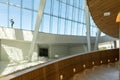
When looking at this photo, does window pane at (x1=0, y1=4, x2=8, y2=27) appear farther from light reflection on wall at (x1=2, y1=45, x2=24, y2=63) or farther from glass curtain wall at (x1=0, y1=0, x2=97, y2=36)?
light reflection on wall at (x1=2, y1=45, x2=24, y2=63)

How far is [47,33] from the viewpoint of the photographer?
16.3 m

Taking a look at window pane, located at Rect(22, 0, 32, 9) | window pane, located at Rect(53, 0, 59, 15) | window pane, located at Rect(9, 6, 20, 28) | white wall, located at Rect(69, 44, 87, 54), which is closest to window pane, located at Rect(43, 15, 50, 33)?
window pane, located at Rect(53, 0, 59, 15)

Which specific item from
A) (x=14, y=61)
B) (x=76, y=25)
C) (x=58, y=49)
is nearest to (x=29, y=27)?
(x=14, y=61)

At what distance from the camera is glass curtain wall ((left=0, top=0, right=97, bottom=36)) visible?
556 inches

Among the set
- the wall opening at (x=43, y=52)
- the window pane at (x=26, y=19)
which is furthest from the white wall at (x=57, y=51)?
the window pane at (x=26, y=19)

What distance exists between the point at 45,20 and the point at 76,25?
196 inches

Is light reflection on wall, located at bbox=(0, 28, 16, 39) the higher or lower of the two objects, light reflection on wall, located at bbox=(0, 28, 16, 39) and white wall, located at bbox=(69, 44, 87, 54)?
the higher

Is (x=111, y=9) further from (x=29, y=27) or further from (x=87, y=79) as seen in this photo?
(x=29, y=27)

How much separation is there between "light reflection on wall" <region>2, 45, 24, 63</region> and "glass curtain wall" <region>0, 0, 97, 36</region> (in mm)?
1717

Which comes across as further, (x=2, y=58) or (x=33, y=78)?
(x=2, y=58)

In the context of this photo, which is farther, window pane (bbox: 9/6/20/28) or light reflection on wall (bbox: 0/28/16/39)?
window pane (bbox: 9/6/20/28)

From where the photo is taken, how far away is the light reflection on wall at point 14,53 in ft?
47.4

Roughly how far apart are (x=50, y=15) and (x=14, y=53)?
5.03m

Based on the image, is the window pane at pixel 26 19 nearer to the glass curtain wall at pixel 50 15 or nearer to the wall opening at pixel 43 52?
the glass curtain wall at pixel 50 15
